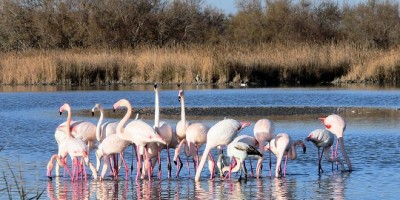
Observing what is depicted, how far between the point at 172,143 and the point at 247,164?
1.27 m

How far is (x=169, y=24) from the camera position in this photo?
45.2 metres

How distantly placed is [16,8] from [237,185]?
36945mm

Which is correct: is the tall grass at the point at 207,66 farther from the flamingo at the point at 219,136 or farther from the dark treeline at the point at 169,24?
the flamingo at the point at 219,136

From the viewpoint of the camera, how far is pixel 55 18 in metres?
43.9

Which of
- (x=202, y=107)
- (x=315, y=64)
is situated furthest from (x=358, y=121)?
(x=315, y=64)

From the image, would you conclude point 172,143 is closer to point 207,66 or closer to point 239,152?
point 239,152

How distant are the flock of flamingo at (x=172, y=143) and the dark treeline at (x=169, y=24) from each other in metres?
29.5

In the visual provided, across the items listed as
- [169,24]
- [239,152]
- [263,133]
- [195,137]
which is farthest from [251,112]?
[169,24]

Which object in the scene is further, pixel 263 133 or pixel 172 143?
pixel 172 143

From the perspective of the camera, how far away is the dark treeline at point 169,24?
142ft

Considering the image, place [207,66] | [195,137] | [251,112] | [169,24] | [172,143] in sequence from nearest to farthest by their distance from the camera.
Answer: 1. [195,137]
2. [172,143]
3. [251,112]
4. [207,66]
5. [169,24]

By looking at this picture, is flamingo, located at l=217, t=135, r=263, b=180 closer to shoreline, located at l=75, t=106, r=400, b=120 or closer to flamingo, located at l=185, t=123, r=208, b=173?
flamingo, located at l=185, t=123, r=208, b=173

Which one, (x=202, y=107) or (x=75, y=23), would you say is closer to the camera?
(x=202, y=107)

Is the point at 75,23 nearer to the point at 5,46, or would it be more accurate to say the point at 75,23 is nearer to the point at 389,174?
the point at 5,46
